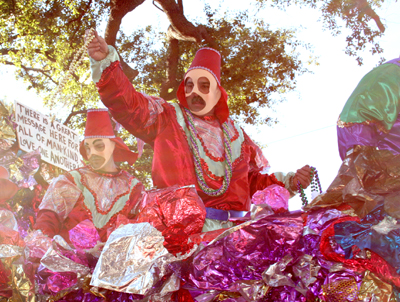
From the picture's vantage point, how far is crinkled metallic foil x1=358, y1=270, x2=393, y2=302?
856 mm

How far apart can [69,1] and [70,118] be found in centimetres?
195

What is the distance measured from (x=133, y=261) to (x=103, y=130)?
2.03 m

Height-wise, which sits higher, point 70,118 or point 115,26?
point 115,26

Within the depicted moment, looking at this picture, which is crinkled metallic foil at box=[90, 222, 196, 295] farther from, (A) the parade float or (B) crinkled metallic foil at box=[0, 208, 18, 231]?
(B) crinkled metallic foil at box=[0, 208, 18, 231]

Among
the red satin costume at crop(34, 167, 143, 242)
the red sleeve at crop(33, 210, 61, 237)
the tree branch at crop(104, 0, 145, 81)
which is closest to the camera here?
the red sleeve at crop(33, 210, 61, 237)

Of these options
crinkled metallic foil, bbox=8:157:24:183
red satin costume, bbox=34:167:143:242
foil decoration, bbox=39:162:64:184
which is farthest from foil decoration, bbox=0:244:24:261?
foil decoration, bbox=39:162:64:184

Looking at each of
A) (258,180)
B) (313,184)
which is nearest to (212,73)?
(258,180)

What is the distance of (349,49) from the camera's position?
6797 mm

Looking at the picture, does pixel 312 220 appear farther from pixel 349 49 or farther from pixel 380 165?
pixel 349 49

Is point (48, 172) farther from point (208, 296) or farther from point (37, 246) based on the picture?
point (208, 296)

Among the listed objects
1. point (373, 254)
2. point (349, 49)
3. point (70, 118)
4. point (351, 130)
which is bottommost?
point (373, 254)

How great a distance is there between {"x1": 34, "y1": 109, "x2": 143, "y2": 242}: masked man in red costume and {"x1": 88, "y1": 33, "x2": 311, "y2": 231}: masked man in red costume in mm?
689

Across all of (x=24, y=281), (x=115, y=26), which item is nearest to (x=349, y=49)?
(x=115, y=26)

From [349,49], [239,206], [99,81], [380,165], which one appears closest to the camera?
[380,165]
